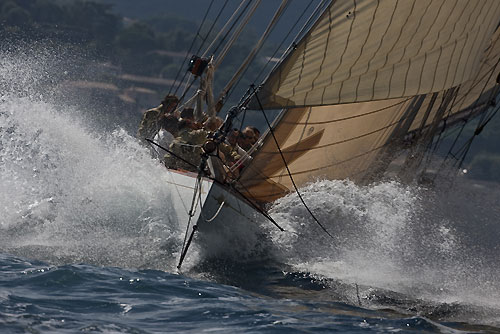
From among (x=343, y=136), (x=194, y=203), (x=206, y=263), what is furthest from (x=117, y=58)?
(x=206, y=263)

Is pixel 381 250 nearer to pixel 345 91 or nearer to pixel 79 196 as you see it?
pixel 345 91

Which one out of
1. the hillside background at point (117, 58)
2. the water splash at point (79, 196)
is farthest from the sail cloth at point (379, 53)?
the hillside background at point (117, 58)

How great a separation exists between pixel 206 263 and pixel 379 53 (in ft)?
8.95

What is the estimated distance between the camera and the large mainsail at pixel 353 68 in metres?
12.0

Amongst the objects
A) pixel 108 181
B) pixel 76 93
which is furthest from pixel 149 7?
pixel 108 181

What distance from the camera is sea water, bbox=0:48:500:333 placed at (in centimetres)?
995

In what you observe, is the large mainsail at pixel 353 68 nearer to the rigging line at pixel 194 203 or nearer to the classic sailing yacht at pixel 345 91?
the classic sailing yacht at pixel 345 91

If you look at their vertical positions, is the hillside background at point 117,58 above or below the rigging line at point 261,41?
above

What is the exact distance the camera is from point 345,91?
12125 millimetres

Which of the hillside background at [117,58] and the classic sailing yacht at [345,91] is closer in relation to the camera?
the classic sailing yacht at [345,91]

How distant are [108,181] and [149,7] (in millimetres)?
122830

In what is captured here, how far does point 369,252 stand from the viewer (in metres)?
13.6

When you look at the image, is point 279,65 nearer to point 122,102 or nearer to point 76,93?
point 76,93

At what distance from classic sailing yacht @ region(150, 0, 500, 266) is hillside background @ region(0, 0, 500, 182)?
52.1m
